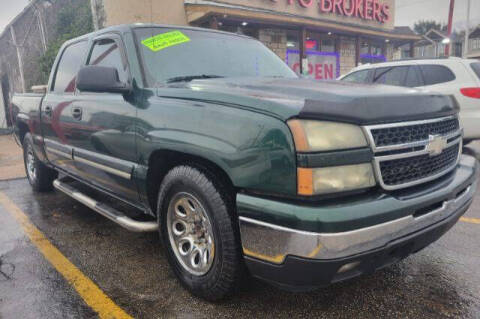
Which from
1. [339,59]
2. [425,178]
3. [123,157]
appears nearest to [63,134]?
[123,157]

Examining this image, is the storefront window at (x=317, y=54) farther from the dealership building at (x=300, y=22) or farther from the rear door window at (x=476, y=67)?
the rear door window at (x=476, y=67)

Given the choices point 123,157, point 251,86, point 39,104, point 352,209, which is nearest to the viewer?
point 352,209

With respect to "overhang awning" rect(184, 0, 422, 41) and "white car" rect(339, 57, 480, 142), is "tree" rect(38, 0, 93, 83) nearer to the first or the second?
"overhang awning" rect(184, 0, 422, 41)

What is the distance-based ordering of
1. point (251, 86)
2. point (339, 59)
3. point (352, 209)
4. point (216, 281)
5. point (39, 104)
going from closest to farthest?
point (352, 209) → point (216, 281) → point (251, 86) → point (39, 104) → point (339, 59)

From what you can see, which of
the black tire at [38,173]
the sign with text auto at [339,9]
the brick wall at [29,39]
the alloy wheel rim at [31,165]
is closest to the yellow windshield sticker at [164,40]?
the black tire at [38,173]

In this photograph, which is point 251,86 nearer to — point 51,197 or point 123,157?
point 123,157

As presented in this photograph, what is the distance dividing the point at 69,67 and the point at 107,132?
154 centimetres

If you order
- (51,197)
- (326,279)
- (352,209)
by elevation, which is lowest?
(51,197)

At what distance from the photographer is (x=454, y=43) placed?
4569 cm

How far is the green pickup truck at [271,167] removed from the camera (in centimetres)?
170

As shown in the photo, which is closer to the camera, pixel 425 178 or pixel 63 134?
pixel 425 178

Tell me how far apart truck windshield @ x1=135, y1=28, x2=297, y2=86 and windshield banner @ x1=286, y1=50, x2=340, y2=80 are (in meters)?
12.2

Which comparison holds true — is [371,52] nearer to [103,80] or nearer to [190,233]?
[103,80]

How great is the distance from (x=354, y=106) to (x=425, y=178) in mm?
623
